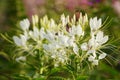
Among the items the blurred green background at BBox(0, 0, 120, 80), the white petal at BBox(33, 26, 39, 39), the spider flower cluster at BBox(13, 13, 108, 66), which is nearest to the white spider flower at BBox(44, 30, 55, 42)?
the spider flower cluster at BBox(13, 13, 108, 66)

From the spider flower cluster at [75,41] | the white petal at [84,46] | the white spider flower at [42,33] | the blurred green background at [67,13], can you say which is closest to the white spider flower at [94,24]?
the spider flower cluster at [75,41]

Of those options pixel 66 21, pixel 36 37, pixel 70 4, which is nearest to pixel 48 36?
pixel 66 21

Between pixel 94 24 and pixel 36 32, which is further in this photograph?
pixel 36 32

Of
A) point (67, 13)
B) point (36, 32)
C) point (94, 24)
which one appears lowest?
point (94, 24)

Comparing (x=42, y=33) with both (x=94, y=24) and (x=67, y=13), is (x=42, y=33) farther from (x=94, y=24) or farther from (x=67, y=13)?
(x=67, y=13)

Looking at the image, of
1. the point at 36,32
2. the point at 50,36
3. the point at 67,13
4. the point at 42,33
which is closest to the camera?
the point at 50,36

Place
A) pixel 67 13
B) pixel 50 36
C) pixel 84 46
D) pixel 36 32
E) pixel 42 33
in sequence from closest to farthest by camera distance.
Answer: pixel 84 46 → pixel 50 36 → pixel 42 33 → pixel 36 32 → pixel 67 13

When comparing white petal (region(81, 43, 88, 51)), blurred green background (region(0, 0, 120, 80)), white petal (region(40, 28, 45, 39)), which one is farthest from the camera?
blurred green background (region(0, 0, 120, 80))

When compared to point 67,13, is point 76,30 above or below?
below

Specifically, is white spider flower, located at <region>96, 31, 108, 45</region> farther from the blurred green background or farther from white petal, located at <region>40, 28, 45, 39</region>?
the blurred green background

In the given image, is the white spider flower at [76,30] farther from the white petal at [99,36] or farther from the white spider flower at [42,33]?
the white spider flower at [42,33]

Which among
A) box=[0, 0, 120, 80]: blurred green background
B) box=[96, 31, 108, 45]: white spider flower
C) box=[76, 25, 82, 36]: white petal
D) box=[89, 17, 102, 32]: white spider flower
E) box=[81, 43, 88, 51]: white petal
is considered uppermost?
box=[0, 0, 120, 80]: blurred green background

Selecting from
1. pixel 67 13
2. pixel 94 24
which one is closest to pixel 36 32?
pixel 94 24
